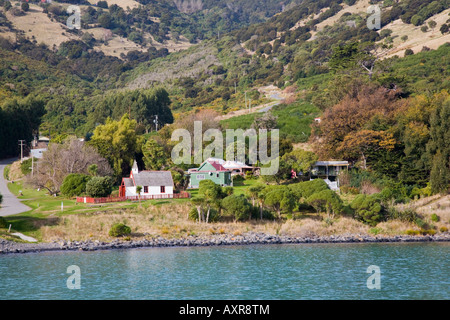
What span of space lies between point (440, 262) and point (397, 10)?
130762mm

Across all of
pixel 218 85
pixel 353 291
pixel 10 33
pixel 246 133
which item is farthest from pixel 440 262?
pixel 10 33

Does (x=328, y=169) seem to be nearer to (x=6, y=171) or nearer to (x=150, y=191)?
(x=150, y=191)

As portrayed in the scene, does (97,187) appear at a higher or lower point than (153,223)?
higher

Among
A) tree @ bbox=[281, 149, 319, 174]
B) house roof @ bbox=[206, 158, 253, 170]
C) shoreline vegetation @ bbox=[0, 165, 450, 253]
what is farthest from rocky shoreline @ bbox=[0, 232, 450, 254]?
house roof @ bbox=[206, 158, 253, 170]

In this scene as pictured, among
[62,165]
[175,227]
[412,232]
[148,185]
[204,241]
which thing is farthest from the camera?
[62,165]

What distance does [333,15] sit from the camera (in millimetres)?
186250

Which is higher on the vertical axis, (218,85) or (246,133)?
(218,85)

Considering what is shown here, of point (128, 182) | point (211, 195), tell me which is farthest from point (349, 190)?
point (128, 182)

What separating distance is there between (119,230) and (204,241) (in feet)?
24.4

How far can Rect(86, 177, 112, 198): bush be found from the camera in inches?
2286

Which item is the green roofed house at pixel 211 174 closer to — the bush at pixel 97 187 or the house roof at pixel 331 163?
the house roof at pixel 331 163

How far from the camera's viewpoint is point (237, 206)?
5306cm
